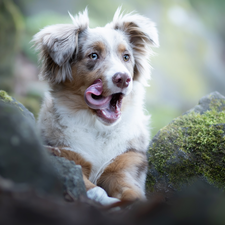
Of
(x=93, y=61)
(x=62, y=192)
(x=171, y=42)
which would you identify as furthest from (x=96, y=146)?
(x=171, y=42)

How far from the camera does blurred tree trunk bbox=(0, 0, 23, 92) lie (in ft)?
29.9

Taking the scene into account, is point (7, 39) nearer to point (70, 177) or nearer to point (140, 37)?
point (140, 37)

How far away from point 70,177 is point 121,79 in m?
1.45

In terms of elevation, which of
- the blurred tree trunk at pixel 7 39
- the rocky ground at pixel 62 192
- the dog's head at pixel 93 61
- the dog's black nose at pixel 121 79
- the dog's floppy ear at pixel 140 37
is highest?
the blurred tree trunk at pixel 7 39

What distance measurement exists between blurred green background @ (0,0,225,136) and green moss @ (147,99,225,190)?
839 centimetres

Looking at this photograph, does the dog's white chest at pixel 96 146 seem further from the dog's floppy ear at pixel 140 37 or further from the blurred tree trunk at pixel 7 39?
the blurred tree trunk at pixel 7 39

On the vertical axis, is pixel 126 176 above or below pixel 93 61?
below

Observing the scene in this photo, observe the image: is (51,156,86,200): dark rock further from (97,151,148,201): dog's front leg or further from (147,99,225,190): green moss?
(147,99,225,190): green moss

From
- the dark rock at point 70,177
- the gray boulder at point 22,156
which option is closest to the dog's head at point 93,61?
the dark rock at point 70,177

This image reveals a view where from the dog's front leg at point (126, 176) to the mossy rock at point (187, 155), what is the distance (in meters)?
0.24

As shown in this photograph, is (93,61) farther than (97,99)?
Yes

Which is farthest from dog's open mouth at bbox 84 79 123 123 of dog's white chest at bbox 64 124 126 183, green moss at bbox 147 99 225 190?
green moss at bbox 147 99 225 190

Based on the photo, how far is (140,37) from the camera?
4293 mm

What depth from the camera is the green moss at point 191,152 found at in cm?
349
